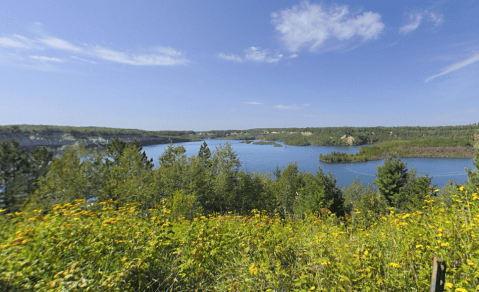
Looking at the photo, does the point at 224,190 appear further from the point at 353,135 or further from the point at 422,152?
the point at 353,135

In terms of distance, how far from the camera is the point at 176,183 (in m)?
18.1

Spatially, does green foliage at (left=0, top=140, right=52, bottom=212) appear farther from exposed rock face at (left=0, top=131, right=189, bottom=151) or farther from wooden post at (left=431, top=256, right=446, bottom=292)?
wooden post at (left=431, top=256, right=446, bottom=292)

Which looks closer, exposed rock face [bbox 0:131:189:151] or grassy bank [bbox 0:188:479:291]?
grassy bank [bbox 0:188:479:291]

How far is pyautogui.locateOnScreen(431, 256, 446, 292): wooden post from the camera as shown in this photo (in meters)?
1.40

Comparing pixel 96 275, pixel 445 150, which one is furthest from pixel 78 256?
pixel 445 150

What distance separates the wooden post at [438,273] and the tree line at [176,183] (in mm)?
5425

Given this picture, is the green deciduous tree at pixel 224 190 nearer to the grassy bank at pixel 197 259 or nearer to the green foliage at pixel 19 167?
the green foliage at pixel 19 167

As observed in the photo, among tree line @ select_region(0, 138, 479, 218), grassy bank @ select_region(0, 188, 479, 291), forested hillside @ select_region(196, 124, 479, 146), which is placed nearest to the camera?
grassy bank @ select_region(0, 188, 479, 291)

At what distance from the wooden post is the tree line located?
542 cm

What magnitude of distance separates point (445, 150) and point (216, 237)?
161 meters

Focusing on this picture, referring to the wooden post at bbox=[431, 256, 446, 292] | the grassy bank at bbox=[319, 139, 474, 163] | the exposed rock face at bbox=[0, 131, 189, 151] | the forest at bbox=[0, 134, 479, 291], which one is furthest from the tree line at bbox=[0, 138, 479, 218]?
the grassy bank at bbox=[319, 139, 474, 163]

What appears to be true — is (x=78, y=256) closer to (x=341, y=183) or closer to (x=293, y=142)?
(x=341, y=183)

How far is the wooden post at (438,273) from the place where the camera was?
1.40 metres

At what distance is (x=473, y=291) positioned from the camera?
157 cm
